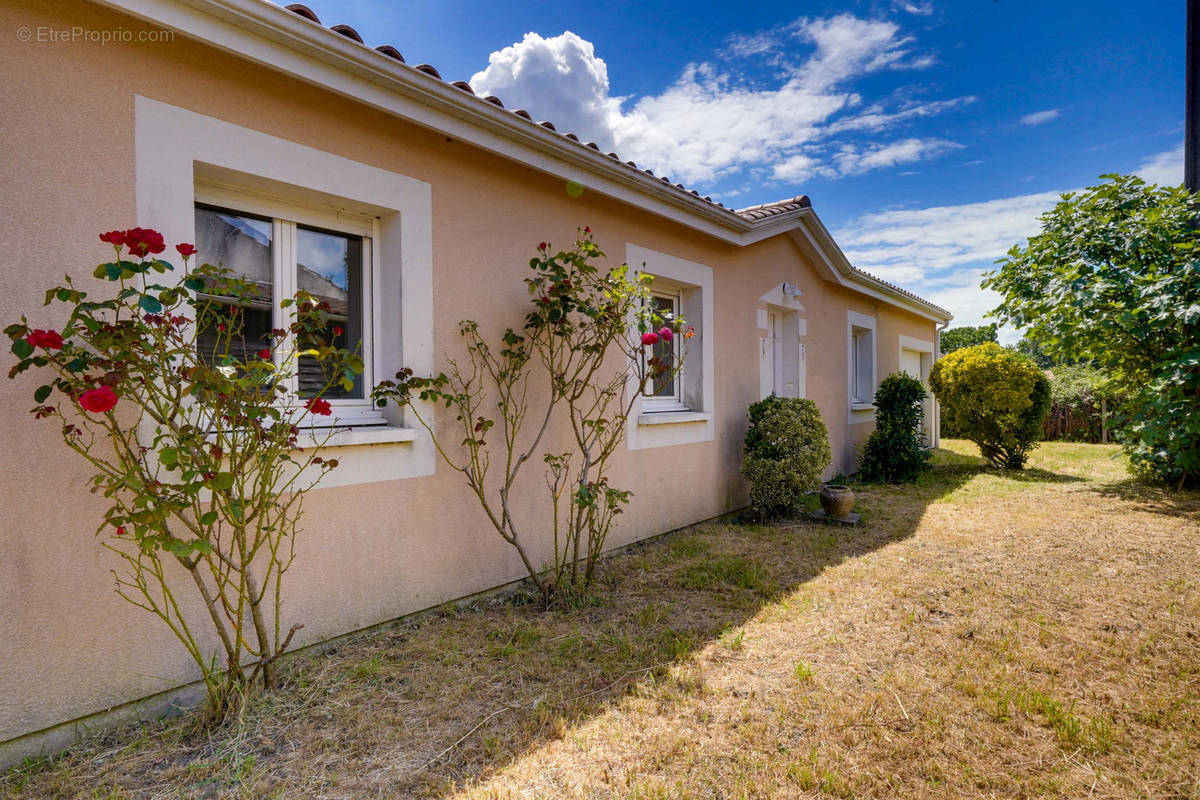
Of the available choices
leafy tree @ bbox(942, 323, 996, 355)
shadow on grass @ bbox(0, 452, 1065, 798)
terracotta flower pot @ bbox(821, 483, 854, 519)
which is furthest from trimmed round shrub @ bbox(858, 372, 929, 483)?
leafy tree @ bbox(942, 323, 996, 355)

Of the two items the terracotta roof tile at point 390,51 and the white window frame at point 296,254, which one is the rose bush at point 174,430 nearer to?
the white window frame at point 296,254

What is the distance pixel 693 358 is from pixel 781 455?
4.83 feet

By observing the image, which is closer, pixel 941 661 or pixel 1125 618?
pixel 941 661

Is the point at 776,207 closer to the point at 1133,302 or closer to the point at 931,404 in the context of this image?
the point at 1133,302

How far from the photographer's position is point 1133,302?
728cm

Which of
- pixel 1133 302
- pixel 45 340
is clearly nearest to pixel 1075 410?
pixel 1133 302

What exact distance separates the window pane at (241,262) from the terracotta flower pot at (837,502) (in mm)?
5743

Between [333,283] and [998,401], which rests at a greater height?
[333,283]

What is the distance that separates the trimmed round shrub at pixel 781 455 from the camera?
A: 248 inches

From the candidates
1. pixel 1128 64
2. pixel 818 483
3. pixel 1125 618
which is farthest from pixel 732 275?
pixel 1128 64

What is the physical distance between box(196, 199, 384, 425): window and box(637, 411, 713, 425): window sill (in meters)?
2.64

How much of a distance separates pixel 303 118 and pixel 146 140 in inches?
32.0

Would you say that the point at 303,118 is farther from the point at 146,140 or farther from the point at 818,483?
the point at 818,483

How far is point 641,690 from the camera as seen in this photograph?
2.88m
